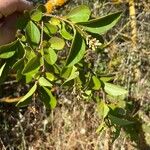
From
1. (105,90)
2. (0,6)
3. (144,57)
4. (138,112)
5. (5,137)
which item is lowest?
(5,137)

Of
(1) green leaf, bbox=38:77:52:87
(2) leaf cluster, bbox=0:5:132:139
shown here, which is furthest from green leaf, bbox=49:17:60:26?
(1) green leaf, bbox=38:77:52:87

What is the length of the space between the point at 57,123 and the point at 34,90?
1.70 metres

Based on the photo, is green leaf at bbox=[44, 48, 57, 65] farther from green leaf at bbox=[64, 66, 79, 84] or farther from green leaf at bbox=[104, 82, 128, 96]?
green leaf at bbox=[104, 82, 128, 96]

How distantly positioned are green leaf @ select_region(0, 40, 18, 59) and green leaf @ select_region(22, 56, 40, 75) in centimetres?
4

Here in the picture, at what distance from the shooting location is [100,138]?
233cm

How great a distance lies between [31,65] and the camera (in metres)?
0.92

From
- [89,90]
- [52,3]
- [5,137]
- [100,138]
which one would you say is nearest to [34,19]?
[89,90]

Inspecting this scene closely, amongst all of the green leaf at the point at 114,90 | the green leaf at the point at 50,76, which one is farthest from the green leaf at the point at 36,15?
the green leaf at the point at 114,90

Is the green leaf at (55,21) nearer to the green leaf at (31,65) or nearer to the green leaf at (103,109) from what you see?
the green leaf at (31,65)

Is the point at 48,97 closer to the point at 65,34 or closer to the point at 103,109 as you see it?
the point at 65,34

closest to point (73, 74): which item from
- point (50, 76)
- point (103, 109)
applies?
point (50, 76)

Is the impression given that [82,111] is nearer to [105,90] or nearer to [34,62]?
[105,90]

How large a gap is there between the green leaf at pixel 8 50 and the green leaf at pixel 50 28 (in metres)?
0.06

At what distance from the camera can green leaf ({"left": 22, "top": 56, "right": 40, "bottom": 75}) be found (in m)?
0.91
